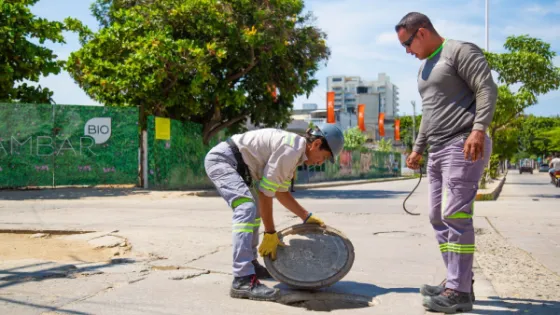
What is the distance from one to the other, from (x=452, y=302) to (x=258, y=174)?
158cm

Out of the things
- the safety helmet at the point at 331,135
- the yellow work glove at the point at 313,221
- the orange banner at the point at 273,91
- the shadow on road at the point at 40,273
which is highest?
the orange banner at the point at 273,91

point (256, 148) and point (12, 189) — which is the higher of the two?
point (256, 148)

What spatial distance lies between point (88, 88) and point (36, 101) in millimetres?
1584

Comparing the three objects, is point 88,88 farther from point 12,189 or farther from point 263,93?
point 263,93

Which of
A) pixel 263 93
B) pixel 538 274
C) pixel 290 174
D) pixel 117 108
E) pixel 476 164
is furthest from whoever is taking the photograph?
pixel 263 93

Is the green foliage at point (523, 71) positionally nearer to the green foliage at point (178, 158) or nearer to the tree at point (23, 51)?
the green foliage at point (178, 158)

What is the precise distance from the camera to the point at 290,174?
13.2ft

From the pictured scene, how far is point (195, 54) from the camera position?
16609mm

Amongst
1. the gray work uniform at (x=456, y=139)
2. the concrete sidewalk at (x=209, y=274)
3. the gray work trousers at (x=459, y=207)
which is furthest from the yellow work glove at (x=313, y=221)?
the gray work trousers at (x=459, y=207)

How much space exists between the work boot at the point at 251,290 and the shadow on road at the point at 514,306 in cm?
128

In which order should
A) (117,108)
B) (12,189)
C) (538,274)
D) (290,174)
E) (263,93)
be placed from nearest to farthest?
(290,174) → (538,274) → (12,189) → (117,108) → (263,93)

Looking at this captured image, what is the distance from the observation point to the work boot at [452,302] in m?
3.62

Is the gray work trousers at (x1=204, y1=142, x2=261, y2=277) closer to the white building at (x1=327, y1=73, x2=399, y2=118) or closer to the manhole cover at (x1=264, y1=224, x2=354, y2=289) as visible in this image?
the manhole cover at (x1=264, y1=224, x2=354, y2=289)

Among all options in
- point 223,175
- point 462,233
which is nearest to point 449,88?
point 462,233
